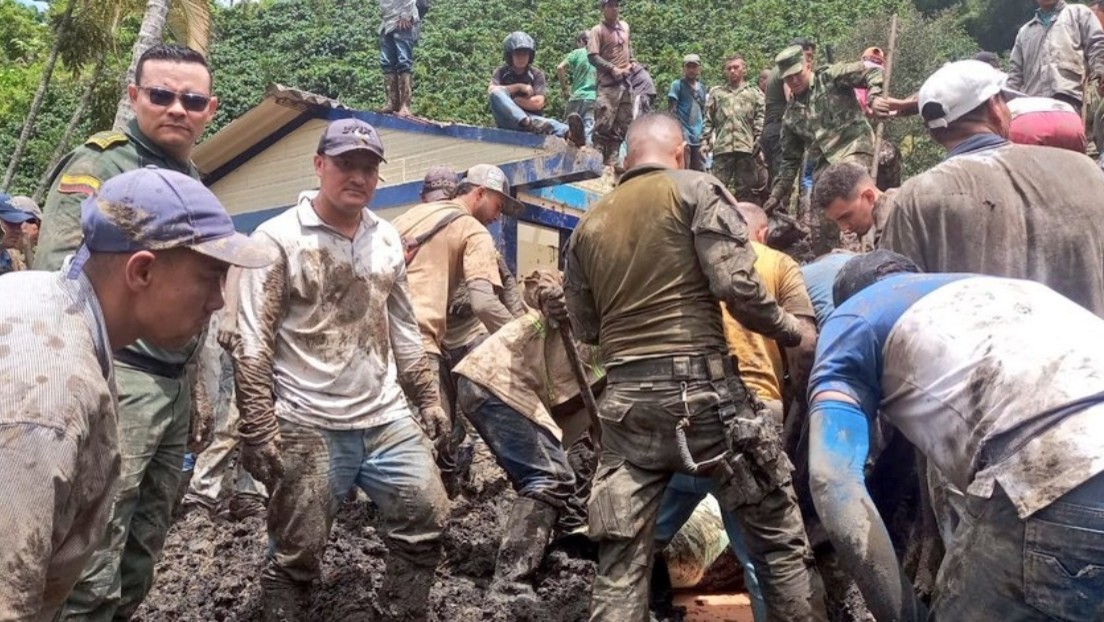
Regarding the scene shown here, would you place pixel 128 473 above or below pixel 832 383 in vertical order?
below

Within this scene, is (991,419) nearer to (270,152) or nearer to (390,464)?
(390,464)

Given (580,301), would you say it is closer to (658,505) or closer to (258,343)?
(658,505)

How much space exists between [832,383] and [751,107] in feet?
32.1

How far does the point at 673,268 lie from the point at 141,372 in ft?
6.53

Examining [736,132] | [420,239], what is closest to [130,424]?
[420,239]

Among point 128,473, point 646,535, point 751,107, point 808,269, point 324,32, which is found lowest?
point 646,535

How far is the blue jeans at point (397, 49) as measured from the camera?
41.0ft

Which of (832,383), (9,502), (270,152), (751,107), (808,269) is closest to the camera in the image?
(9,502)

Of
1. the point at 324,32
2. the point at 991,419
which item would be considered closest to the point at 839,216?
the point at 991,419

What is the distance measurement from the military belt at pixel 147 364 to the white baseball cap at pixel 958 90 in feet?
9.60

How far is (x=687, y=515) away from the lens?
437 cm

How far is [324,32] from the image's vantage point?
111 ft

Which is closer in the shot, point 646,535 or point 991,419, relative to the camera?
point 991,419

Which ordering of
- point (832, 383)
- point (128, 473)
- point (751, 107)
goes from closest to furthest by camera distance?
point (832, 383), point (128, 473), point (751, 107)
